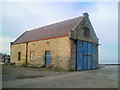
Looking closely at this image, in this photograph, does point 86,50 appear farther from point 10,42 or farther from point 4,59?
point 4,59

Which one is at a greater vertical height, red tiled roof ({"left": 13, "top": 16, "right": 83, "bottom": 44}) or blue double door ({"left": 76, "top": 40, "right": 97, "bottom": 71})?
red tiled roof ({"left": 13, "top": 16, "right": 83, "bottom": 44})

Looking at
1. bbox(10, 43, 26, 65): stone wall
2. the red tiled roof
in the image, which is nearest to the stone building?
the red tiled roof

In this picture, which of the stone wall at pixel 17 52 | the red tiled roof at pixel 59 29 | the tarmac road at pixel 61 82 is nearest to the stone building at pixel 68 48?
the red tiled roof at pixel 59 29

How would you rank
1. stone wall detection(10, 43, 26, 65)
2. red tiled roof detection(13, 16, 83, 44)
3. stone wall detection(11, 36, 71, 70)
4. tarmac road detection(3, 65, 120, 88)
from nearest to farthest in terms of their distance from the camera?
1. tarmac road detection(3, 65, 120, 88)
2. stone wall detection(11, 36, 71, 70)
3. red tiled roof detection(13, 16, 83, 44)
4. stone wall detection(10, 43, 26, 65)

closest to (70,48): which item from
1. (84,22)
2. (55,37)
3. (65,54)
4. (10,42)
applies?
(65,54)

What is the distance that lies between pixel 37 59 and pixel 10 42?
475 inches

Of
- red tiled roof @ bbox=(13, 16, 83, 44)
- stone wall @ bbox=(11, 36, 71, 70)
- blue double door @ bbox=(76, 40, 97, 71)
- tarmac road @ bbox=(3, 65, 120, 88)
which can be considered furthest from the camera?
red tiled roof @ bbox=(13, 16, 83, 44)

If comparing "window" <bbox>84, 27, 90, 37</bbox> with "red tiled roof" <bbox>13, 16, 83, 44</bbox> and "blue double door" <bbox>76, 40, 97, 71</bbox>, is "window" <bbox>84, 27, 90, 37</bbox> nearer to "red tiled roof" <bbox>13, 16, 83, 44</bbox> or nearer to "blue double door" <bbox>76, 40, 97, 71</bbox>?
"blue double door" <bbox>76, 40, 97, 71</bbox>

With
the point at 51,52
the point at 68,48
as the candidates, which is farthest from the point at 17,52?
the point at 68,48

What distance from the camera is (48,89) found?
7438mm

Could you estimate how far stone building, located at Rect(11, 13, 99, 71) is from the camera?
18.9 meters

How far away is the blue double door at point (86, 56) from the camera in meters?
20.1

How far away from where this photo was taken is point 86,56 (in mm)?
21578

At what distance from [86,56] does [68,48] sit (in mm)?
4374
